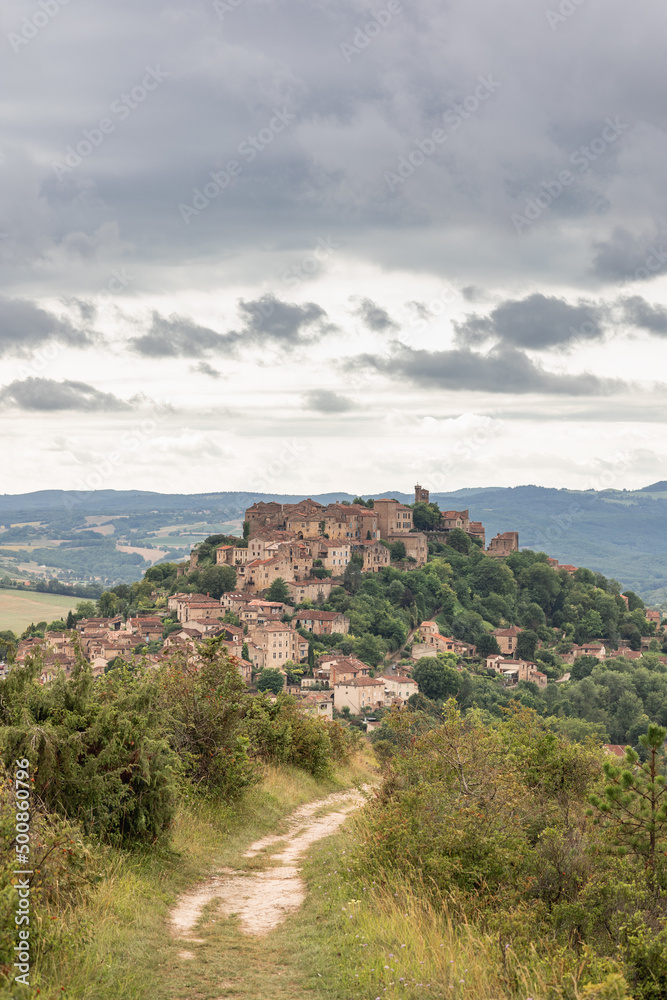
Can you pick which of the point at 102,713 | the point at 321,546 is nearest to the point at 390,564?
the point at 321,546

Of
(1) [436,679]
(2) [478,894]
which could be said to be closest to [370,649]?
(1) [436,679]

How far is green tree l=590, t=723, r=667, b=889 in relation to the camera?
21.8 ft

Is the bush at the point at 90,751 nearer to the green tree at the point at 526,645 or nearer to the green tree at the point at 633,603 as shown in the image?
the green tree at the point at 526,645

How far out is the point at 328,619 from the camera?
80812 millimetres

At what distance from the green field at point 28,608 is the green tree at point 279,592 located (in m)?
37.3

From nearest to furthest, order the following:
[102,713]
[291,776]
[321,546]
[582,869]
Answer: [582,869] → [102,713] → [291,776] → [321,546]

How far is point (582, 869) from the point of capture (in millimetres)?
7090

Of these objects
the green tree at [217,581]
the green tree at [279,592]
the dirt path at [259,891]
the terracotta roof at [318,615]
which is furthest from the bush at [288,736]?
the green tree at [217,581]

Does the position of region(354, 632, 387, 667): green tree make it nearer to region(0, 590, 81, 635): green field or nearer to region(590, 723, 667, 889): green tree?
region(0, 590, 81, 635): green field

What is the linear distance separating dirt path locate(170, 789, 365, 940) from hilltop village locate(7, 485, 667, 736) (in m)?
53.1

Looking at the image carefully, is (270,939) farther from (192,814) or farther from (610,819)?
(192,814)

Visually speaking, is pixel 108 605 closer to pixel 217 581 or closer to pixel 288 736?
pixel 217 581

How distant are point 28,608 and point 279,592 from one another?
199ft

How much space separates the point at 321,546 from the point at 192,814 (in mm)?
79233
